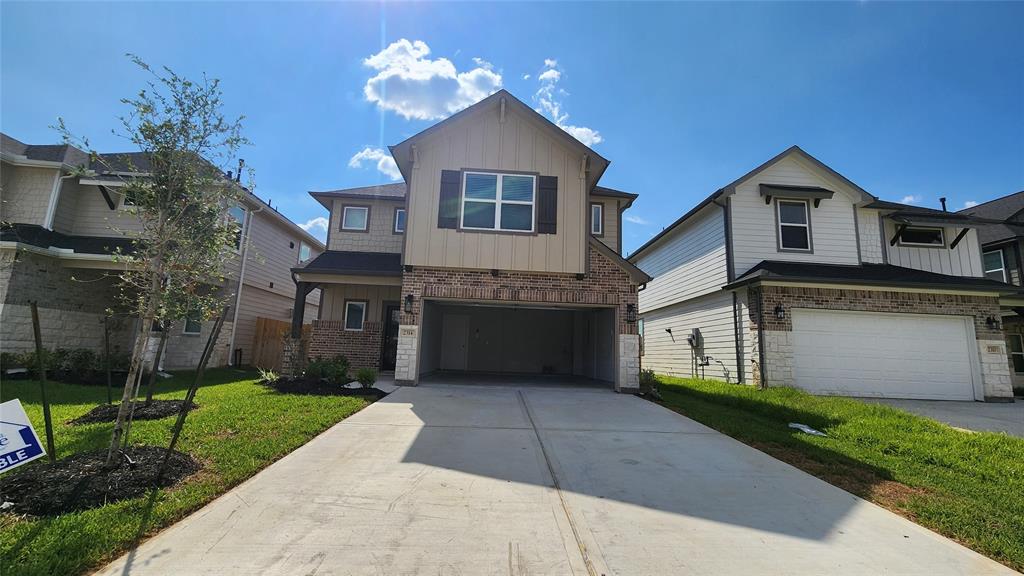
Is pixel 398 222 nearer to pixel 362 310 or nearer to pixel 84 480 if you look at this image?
pixel 362 310

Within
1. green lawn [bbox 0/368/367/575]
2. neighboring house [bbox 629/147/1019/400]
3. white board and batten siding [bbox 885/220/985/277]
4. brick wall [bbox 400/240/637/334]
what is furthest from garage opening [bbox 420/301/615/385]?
white board and batten siding [bbox 885/220/985/277]

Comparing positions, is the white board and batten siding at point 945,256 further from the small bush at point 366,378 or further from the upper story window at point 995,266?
the small bush at point 366,378

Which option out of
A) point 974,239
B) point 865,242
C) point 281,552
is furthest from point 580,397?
point 974,239

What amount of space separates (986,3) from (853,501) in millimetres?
12905

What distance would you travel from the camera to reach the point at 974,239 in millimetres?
13461

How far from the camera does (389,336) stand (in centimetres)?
1321

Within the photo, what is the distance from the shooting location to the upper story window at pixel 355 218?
1386 centimetres

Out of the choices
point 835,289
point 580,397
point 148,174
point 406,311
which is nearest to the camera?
point 148,174

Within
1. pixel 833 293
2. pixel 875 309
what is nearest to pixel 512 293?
pixel 833 293

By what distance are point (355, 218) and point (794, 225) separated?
13840mm

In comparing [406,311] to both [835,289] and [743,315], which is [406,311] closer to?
[743,315]

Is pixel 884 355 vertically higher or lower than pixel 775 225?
lower

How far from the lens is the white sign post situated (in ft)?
10.3

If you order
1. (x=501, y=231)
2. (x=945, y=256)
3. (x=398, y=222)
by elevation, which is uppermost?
(x=398, y=222)
